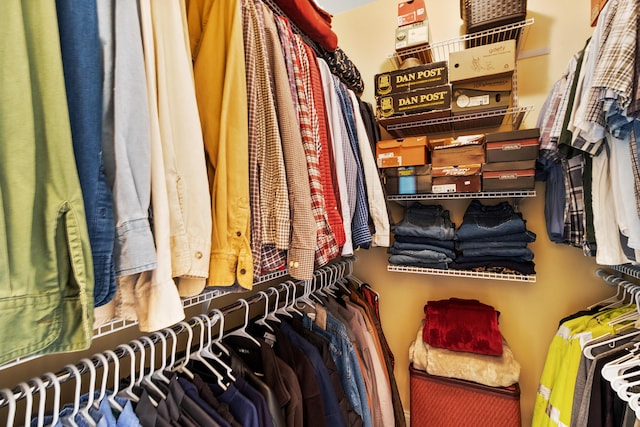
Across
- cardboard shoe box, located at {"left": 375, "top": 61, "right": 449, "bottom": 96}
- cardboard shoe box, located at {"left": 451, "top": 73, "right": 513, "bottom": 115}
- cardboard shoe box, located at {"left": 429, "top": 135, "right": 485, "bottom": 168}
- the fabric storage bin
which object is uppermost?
cardboard shoe box, located at {"left": 375, "top": 61, "right": 449, "bottom": 96}

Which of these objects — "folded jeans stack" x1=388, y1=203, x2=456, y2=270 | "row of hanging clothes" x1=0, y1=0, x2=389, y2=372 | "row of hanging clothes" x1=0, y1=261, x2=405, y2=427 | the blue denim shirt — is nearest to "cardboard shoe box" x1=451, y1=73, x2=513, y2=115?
"folded jeans stack" x1=388, y1=203, x2=456, y2=270

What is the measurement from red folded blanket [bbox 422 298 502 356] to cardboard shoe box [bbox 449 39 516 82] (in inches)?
42.8

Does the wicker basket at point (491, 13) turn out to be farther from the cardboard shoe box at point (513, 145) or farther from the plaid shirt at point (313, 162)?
the plaid shirt at point (313, 162)

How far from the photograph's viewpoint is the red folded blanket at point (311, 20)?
3.58 ft

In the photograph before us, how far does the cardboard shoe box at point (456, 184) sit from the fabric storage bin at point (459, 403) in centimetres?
89

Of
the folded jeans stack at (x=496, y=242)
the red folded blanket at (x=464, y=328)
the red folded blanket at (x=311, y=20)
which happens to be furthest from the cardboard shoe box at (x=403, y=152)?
the red folded blanket at (x=464, y=328)

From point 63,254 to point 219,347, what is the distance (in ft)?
1.95

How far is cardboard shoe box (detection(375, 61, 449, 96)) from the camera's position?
1.38m

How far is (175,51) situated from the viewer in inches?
21.5

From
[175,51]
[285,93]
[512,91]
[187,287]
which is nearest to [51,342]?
[187,287]

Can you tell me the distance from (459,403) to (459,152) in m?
1.16

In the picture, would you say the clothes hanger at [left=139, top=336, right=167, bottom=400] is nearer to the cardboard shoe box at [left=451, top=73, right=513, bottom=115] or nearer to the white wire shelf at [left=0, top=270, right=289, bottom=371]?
the white wire shelf at [left=0, top=270, right=289, bottom=371]

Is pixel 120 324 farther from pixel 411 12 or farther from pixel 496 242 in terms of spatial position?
pixel 411 12

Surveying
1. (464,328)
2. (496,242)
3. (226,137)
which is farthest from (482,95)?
(226,137)
